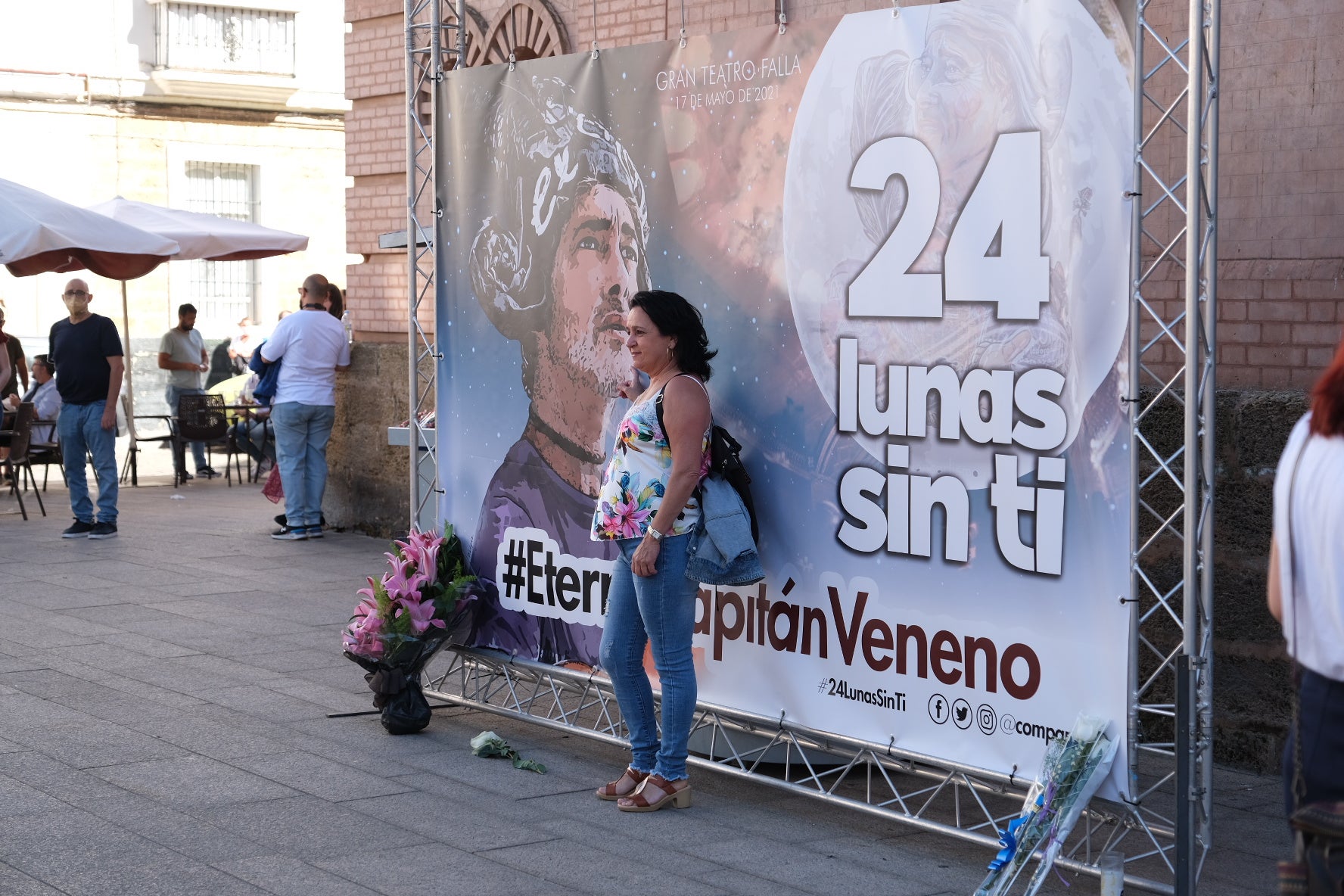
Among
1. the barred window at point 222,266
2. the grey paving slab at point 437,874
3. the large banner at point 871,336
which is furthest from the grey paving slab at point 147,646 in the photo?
the barred window at point 222,266

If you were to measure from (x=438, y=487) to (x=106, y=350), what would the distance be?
6.10 meters

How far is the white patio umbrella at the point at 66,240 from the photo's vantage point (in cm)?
1280

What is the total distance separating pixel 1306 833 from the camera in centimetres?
321

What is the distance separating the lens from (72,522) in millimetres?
13438

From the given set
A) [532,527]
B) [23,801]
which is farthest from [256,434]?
[23,801]

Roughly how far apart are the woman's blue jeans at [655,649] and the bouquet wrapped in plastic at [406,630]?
1.14 m

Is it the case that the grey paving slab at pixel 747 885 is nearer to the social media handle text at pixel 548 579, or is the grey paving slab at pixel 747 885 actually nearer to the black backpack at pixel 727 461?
the black backpack at pixel 727 461

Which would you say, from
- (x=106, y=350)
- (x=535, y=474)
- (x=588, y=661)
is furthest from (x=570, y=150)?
(x=106, y=350)

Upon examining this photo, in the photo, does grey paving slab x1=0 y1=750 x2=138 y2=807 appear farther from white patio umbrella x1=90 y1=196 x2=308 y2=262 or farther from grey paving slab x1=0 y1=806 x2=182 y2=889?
white patio umbrella x1=90 y1=196 x2=308 y2=262

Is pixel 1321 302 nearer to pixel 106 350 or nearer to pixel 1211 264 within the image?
pixel 1211 264

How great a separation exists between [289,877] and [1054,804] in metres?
2.27

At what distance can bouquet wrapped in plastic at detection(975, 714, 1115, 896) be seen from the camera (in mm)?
4648

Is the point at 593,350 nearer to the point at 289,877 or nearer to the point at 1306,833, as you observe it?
the point at 289,877

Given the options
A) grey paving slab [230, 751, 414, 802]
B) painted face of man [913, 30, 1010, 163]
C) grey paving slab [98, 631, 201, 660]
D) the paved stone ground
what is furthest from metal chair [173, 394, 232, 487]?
painted face of man [913, 30, 1010, 163]
